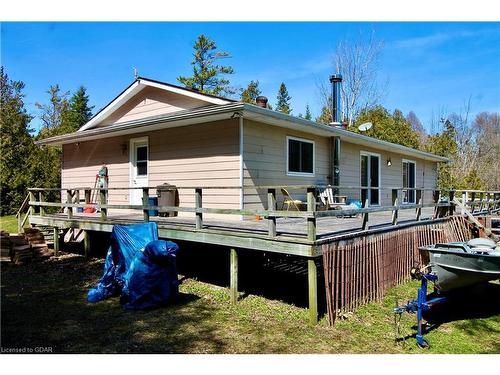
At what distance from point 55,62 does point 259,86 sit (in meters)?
33.4

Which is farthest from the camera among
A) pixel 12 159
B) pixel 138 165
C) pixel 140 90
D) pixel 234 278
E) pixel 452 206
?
pixel 12 159

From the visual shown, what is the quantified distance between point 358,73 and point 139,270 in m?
25.7

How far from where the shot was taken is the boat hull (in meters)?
5.36

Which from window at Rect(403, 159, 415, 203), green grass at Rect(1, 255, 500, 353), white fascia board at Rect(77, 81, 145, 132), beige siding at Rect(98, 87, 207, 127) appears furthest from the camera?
window at Rect(403, 159, 415, 203)

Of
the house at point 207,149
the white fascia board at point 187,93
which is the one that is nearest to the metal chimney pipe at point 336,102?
the house at point 207,149

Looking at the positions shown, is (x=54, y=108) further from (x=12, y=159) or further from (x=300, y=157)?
(x=300, y=157)

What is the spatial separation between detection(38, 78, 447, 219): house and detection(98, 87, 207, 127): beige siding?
3 centimetres

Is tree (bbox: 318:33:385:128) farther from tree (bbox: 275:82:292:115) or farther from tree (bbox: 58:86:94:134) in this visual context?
tree (bbox: 275:82:292:115)

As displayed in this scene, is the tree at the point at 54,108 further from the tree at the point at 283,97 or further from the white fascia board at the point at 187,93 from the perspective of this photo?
the white fascia board at the point at 187,93

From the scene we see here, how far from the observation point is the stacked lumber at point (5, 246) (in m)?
9.31

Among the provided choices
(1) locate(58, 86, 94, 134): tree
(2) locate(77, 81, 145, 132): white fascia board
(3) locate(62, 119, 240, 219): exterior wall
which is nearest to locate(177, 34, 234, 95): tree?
(1) locate(58, 86, 94, 134): tree

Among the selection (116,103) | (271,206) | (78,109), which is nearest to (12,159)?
(116,103)

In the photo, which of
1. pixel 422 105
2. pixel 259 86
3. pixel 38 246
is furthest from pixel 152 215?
pixel 259 86

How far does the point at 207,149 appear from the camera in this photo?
9344 millimetres
